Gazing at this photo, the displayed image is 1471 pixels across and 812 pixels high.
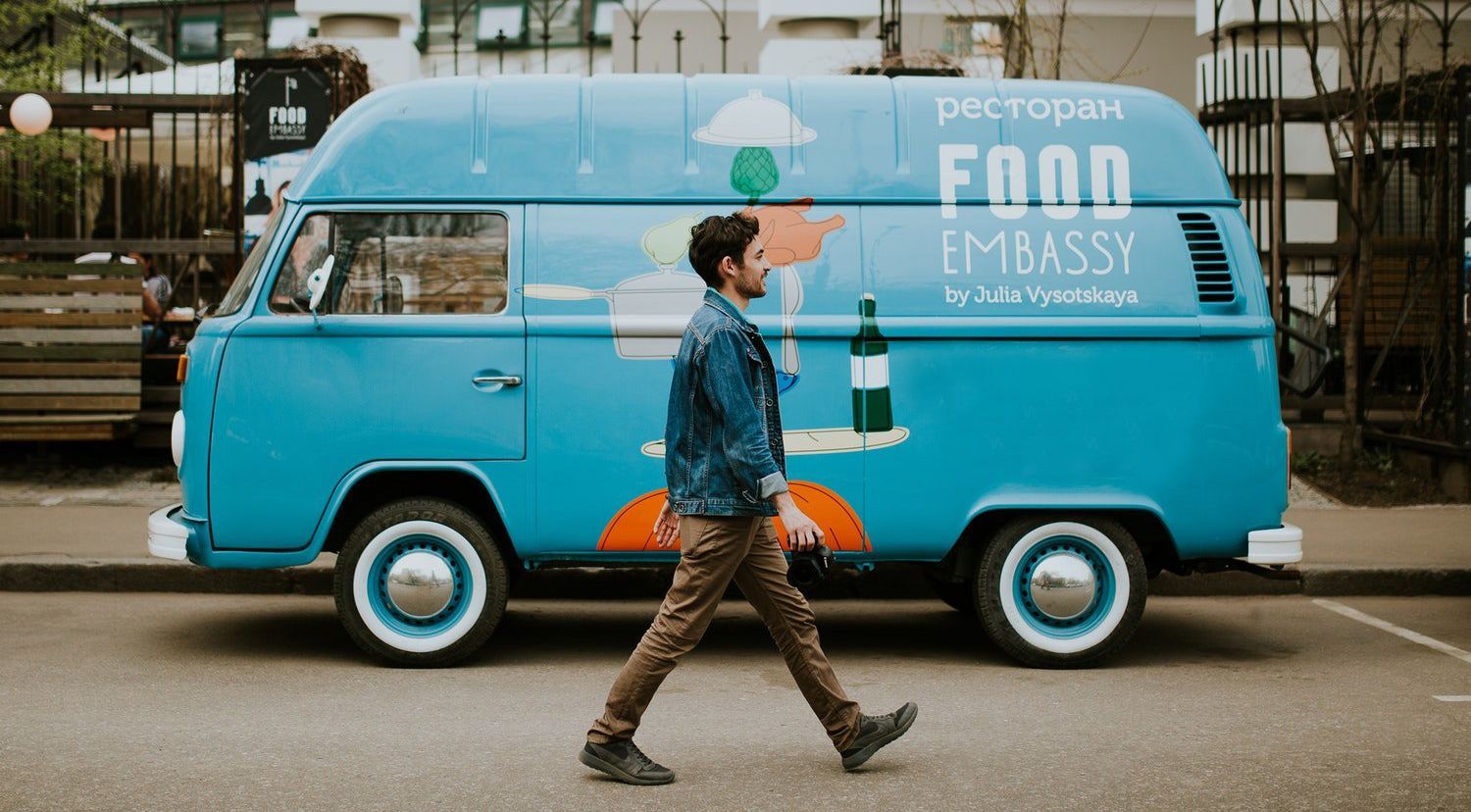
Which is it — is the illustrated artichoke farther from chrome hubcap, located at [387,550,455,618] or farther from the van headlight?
the van headlight

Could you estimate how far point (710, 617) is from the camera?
5043mm

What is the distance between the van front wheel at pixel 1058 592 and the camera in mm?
6906

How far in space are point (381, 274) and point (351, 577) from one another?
4.54ft

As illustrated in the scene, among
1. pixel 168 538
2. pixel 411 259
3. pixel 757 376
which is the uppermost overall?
pixel 411 259

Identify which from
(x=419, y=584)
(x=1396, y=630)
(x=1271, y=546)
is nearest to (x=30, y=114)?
(x=419, y=584)

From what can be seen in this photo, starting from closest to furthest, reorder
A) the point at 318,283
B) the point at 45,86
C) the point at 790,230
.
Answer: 1. the point at 318,283
2. the point at 790,230
3. the point at 45,86

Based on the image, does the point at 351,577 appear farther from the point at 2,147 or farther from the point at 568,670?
the point at 2,147

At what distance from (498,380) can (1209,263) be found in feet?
10.9

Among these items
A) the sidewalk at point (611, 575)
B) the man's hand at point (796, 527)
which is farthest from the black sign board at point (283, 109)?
the man's hand at point (796, 527)

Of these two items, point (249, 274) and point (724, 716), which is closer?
point (724, 716)

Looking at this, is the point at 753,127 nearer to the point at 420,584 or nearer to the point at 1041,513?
the point at 1041,513

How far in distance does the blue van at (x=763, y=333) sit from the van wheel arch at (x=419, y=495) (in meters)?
0.02

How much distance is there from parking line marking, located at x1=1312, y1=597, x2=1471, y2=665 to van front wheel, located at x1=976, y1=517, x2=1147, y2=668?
1665 millimetres

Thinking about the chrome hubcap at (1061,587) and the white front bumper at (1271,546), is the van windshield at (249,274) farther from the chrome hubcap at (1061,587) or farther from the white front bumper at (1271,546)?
the white front bumper at (1271,546)
